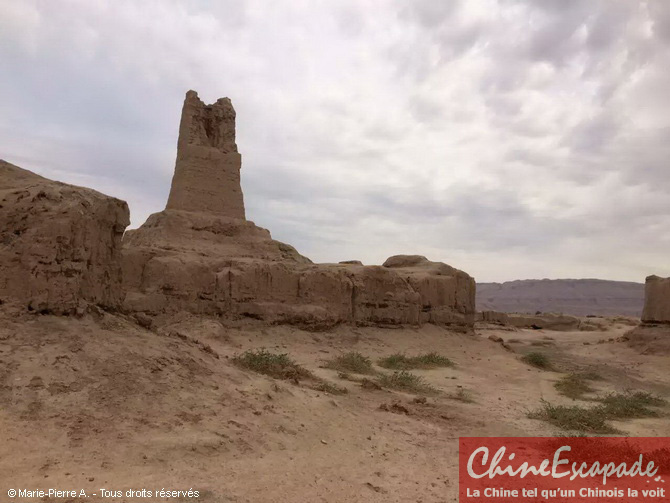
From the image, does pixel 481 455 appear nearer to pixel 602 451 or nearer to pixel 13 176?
pixel 602 451

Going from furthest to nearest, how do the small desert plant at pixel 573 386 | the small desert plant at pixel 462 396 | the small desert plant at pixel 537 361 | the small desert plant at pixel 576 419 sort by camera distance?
the small desert plant at pixel 537 361 < the small desert plant at pixel 573 386 < the small desert plant at pixel 462 396 < the small desert plant at pixel 576 419

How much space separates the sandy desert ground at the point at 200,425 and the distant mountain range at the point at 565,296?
88.3 metres

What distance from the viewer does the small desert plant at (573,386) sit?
33.5 feet

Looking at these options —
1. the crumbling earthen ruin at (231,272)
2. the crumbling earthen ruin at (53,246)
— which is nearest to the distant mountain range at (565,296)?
the crumbling earthen ruin at (231,272)

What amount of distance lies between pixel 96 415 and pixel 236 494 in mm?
1588

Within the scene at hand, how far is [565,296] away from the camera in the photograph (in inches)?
4348

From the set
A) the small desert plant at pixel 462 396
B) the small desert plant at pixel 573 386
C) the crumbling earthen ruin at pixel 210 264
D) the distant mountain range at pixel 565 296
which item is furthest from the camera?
the distant mountain range at pixel 565 296

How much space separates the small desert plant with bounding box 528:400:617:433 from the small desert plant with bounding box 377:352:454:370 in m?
4.49

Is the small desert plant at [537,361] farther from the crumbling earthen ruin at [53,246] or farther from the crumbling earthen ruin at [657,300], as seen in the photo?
the crumbling earthen ruin at [53,246]

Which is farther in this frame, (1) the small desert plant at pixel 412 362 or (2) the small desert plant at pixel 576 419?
(1) the small desert plant at pixel 412 362

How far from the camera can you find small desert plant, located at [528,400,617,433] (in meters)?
7.10

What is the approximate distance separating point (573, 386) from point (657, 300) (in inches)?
397

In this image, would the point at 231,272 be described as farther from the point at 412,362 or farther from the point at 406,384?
the point at 406,384

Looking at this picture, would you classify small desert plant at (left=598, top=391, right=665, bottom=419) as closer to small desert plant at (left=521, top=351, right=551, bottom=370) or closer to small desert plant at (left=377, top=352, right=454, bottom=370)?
small desert plant at (left=377, top=352, right=454, bottom=370)
